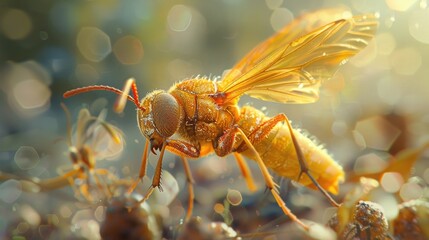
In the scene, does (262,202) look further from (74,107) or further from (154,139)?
(74,107)

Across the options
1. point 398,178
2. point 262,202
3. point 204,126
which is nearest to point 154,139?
point 204,126

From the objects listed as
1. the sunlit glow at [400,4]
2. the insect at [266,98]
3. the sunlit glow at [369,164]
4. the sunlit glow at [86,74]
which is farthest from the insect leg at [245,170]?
the sunlit glow at [400,4]

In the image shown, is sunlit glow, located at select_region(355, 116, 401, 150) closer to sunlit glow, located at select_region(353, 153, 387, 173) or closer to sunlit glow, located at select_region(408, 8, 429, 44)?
sunlit glow, located at select_region(353, 153, 387, 173)

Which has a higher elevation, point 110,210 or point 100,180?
point 110,210

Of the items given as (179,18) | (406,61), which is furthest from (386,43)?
(179,18)

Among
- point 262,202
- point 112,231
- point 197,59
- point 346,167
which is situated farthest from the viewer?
point 197,59

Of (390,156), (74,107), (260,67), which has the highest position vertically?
(260,67)
